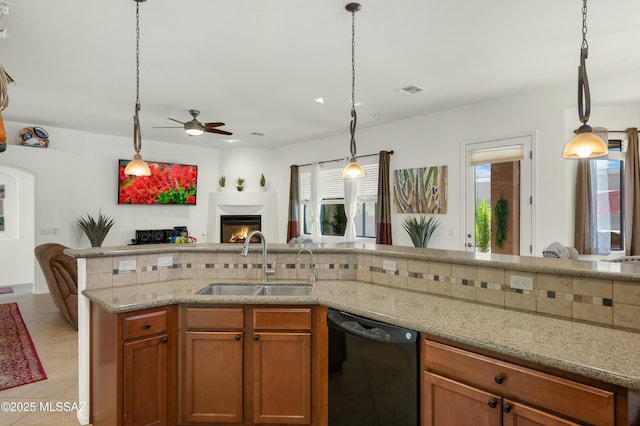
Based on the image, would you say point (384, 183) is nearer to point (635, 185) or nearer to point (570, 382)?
point (635, 185)

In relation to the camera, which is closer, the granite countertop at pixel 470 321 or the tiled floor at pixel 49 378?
the granite countertop at pixel 470 321

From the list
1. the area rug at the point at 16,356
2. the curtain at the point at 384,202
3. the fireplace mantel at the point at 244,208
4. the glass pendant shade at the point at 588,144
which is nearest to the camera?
the glass pendant shade at the point at 588,144

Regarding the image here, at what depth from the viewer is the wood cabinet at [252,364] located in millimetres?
2189

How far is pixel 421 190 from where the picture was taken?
18.5 feet

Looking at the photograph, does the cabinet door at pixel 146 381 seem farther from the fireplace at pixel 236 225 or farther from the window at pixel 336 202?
the fireplace at pixel 236 225

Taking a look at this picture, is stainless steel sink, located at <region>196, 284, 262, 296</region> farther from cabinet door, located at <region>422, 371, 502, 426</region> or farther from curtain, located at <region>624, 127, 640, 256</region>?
curtain, located at <region>624, 127, 640, 256</region>

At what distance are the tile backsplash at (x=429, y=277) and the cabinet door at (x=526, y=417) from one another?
2.10ft

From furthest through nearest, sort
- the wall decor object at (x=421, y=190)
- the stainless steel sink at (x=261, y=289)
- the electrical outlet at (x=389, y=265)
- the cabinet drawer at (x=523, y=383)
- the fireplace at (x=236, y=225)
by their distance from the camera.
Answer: the fireplace at (x=236, y=225) < the wall decor object at (x=421, y=190) < the stainless steel sink at (x=261, y=289) < the electrical outlet at (x=389, y=265) < the cabinet drawer at (x=523, y=383)

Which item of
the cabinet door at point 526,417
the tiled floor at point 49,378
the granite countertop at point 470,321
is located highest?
the granite countertop at point 470,321

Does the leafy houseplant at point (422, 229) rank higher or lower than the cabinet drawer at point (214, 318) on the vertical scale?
higher

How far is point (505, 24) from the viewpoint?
2.94m

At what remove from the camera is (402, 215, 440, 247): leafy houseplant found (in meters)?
5.46

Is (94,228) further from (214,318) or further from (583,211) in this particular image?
(583,211)

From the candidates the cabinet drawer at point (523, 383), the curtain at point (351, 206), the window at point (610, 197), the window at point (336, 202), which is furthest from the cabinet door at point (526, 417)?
the curtain at point (351, 206)
